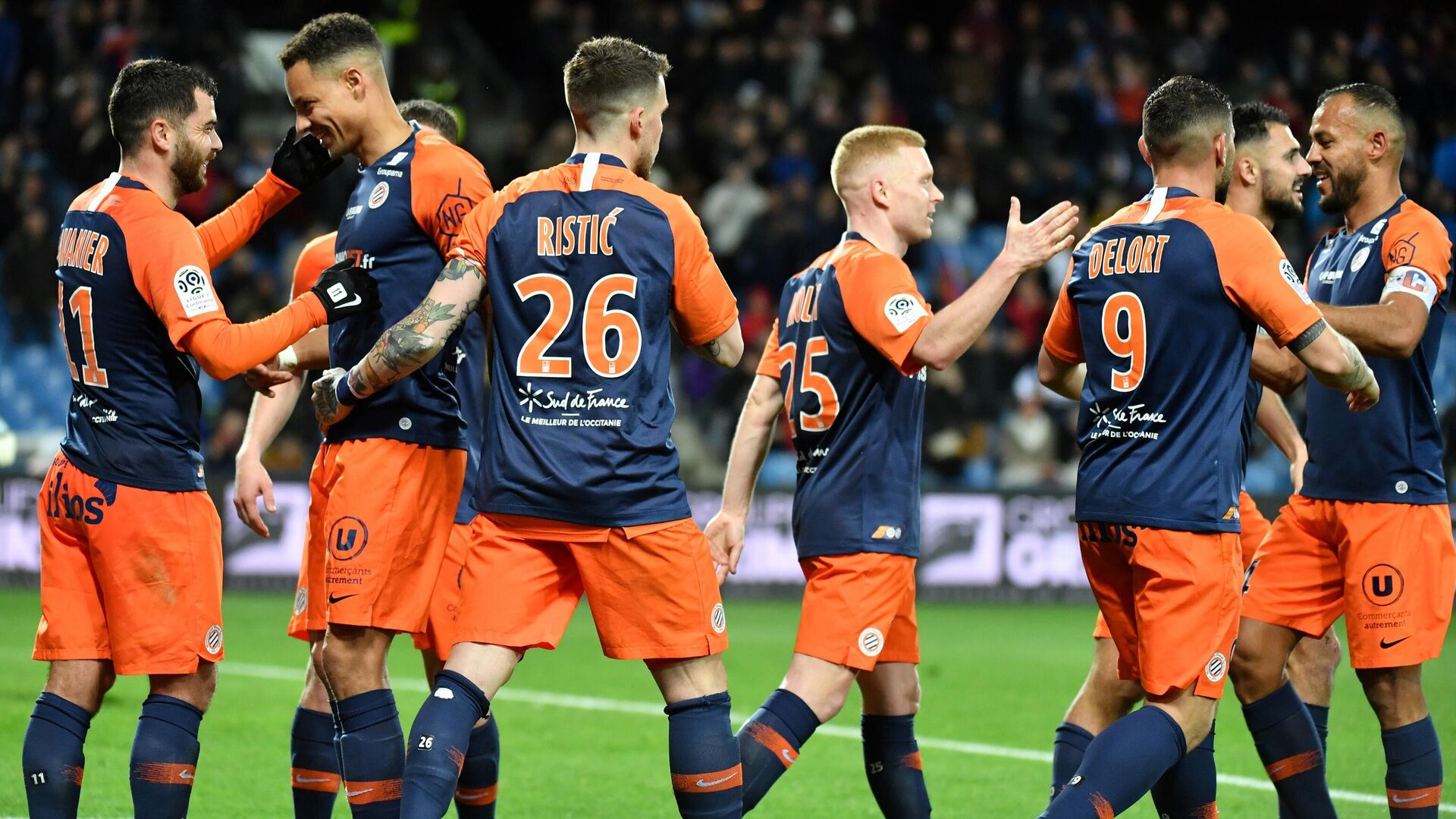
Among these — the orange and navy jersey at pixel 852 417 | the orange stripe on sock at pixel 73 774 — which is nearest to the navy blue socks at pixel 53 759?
the orange stripe on sock at pixel 73 774

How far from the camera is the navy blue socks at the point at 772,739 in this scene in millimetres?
5234

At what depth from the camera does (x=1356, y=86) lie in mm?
6012

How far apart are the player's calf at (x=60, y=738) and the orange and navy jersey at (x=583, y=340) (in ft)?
4.66

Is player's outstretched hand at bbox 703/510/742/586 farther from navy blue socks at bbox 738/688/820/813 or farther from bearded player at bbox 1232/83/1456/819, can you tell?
bearded player at bbox 1232/83/1456/819

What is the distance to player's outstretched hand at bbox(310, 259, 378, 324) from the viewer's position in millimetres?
4902

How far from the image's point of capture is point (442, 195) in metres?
5.16

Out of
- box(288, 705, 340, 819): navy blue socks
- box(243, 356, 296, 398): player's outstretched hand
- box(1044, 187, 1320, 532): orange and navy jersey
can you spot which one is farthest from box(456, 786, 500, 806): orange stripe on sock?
box(1044, 187, 1320, 532): orange and navy jersey

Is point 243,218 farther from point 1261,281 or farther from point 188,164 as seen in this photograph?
point 1261,281

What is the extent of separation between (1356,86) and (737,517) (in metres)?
2.83

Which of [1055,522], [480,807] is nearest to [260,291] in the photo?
[1055,522]

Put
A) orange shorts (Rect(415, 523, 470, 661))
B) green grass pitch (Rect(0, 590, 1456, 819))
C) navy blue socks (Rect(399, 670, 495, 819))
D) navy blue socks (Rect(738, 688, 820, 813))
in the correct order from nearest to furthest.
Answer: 1. navy blue socks (Rect(399, 670, 495, 819))
2. navy blue socks (Rect(738, 688, 820, 813))
3. orange shorts (Rect(415, 523, 470, 661))
4. green grass pitch (Rect(0, 590, 1456, 819))

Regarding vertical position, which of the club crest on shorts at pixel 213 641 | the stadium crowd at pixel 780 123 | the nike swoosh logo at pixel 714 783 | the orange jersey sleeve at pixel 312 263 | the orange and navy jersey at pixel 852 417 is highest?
the stadium crowd at pixel 780 123

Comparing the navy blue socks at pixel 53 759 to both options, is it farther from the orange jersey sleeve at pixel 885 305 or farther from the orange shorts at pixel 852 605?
the orange jersey sleeve at pixel 885 305

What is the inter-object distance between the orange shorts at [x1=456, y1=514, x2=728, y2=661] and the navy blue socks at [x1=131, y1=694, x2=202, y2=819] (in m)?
1.00
